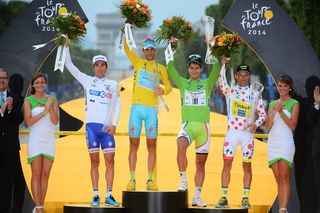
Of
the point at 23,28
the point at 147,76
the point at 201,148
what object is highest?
the point at 23,28

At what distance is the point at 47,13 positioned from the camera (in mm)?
11953

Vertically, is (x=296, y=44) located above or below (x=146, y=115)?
above

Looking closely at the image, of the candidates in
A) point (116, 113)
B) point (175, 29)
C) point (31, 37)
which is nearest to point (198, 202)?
point (116, 113)

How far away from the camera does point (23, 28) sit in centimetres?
1195

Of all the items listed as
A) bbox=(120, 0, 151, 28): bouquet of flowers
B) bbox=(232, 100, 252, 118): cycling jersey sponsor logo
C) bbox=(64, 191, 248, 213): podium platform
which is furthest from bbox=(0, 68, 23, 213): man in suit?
bbox=(232, 100, 252, 118): cycling jersey sponsor logo

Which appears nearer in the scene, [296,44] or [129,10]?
[129,10]

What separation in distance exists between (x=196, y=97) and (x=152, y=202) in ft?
5.22

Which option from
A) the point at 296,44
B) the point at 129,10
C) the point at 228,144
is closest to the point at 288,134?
the point at 228,144

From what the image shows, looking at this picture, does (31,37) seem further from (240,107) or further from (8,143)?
(240,107)

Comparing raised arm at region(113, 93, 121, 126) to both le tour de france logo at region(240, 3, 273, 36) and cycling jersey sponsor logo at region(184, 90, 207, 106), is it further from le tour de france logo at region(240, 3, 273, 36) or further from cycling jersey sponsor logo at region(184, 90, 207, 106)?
le tour de france logo at region(240, 3, 273, 36)

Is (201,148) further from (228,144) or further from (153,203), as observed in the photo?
(153,203)

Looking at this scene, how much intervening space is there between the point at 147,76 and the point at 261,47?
6.48ft

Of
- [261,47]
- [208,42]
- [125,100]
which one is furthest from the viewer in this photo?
[125,100]

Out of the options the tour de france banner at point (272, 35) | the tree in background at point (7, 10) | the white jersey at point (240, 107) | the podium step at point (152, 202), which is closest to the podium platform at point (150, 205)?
the podium step at point (152, 202)
